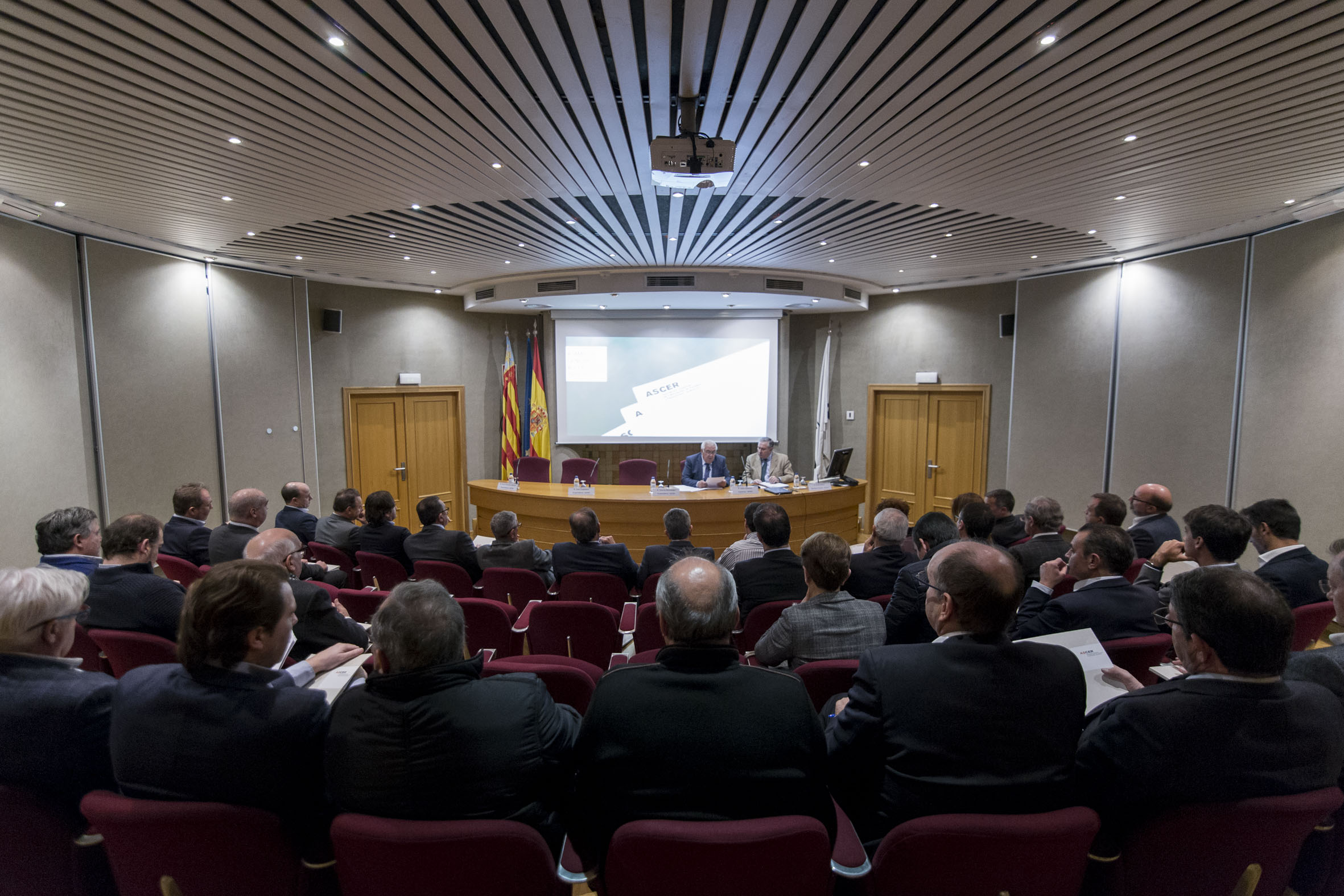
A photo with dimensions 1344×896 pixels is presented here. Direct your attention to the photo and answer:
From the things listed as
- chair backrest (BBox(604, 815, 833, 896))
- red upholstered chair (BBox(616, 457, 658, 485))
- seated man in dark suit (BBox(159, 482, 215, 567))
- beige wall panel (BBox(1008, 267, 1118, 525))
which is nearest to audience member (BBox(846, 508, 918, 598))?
chair backrest (BBox(604, 815, 833, 896))

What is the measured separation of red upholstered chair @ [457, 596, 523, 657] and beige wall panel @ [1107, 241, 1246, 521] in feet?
22.9

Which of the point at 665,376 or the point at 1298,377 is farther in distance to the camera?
the point at 665,376

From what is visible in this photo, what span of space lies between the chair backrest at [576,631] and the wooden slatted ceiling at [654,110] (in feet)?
8.60

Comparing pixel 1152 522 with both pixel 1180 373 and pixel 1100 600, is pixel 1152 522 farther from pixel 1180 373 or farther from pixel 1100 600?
pixel 1180 373

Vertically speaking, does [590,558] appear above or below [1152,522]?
below

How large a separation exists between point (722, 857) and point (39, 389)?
6.71 meters

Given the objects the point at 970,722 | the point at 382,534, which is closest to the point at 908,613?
the point at 970,722

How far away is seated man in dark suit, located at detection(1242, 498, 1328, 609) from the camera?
9.85 ft

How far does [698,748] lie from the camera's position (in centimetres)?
146

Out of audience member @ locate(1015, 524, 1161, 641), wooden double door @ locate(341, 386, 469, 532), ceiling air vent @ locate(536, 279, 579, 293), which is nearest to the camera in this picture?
audience member @ locate(1015, 524, 1161, 641)

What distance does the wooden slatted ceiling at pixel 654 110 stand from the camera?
2629 mm

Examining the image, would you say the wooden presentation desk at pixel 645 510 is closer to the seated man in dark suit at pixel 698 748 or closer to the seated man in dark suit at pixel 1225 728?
the seated man in dark suit at pixel 698 748

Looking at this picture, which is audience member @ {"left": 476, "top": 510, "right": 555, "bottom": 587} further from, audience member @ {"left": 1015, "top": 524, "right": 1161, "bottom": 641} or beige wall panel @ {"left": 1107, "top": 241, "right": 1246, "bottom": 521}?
beige wall panel @ {"left": 1107, "top": 241, "right": 1246, "bottom": 521}

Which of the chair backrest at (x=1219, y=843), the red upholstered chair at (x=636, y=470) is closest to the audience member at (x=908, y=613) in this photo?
the chair backrest at (x=1219, y=843)
